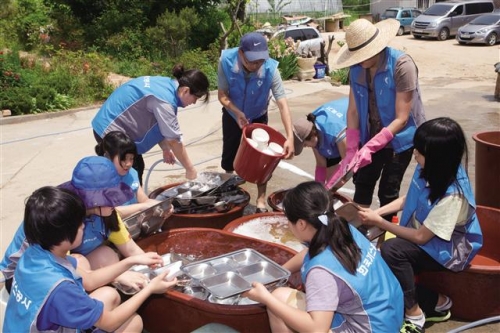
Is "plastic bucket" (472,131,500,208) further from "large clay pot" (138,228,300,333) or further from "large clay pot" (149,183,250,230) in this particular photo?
"large clay pot" (149,183,250,230)

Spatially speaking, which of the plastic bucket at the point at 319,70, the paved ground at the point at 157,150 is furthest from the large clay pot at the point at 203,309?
the plastic bucket at the point at 319,70

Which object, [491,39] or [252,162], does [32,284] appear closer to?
[252,162]

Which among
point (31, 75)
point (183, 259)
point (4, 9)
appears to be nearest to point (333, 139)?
point (183, 259)

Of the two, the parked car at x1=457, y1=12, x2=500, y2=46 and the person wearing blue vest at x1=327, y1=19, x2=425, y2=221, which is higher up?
the person wearing blue vest at x1=327, y1=19, x2=425, y2=221

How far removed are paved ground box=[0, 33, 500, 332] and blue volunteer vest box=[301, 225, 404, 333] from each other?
0.84 meters

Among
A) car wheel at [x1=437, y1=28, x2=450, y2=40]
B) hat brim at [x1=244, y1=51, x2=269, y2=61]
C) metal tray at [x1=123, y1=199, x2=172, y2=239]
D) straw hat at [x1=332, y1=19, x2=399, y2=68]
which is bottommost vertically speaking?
car wheel at [x1=437, y1=28, x2=450, y2=40]

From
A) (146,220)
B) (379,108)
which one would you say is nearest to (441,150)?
(379,108)

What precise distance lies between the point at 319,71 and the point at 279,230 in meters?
9.75

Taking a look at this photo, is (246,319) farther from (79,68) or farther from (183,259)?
(79,68)

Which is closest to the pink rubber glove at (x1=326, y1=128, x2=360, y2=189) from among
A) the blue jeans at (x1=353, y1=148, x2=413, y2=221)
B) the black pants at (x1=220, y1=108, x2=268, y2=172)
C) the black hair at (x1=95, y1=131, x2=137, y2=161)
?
the blue jeans at (x1=353, y1=148, x2=413, y2=221)

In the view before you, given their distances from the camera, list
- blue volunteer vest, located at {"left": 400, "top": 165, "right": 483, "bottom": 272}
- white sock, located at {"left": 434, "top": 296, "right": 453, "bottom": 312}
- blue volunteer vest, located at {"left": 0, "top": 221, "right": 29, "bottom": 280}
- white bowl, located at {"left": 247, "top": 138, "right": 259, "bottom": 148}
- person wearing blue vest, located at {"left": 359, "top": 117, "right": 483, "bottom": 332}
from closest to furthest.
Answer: blue volunteer vest, located at {"left": 0, "top": 221, "right": 29, "bottom": 280} → person wearing blue vest, located at {"left": 359, "top": 117, "right": 483, "bottom": 332} → blue volunteer vest, located at {"left": 400, "top": 165, "right": 483, "bottom": 272} → white sock, located at {"left": 434, "top": 296, "right": 453, "bottom": 312} → white bowl, located at {"left": 247, "top": 138, "right": 259, "bottom": 148}

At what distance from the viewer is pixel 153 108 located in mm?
3543

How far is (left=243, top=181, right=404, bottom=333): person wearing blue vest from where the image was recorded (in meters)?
2.02

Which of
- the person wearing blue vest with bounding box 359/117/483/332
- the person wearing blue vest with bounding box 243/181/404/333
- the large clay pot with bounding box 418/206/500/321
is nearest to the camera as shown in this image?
the person wearing blue vest with bounding box 243/181/404/333
